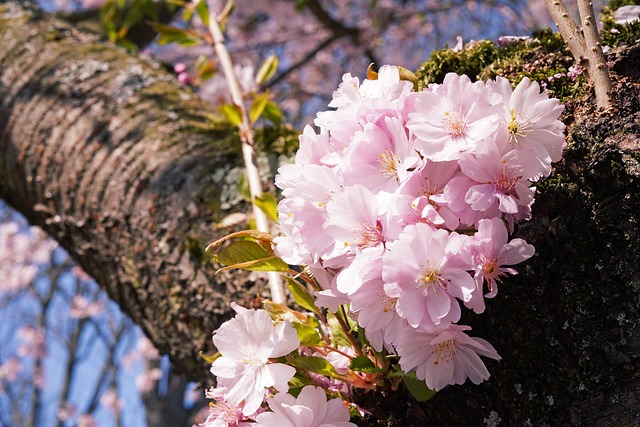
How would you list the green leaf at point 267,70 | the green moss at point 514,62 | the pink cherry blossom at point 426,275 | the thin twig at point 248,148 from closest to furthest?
1. the pink cherry blossom at point 426,275
2. the green moss at point 514,62
3. the thin twig at point 248,148
4. the green leaf at point 267,70

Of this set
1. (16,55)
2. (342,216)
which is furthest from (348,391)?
(16,55)

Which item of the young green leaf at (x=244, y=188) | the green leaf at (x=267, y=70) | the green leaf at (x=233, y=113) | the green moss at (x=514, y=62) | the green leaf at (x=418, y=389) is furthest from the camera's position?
the green leaf at (x=267, y=70)

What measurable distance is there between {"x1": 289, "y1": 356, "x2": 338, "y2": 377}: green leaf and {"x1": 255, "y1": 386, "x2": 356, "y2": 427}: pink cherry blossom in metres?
0.04

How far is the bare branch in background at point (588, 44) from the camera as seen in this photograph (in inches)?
27.4

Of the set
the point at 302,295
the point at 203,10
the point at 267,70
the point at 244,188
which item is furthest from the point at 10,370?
the point at 302,295

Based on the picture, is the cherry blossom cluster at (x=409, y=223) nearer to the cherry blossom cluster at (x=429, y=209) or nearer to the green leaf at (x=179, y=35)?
the cherry blossom cluster at (x=429, y=209)

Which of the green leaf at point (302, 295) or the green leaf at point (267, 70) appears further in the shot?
the green leaf at point (267, 70)

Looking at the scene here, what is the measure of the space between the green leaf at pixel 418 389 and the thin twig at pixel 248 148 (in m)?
0.33

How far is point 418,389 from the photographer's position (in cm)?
67

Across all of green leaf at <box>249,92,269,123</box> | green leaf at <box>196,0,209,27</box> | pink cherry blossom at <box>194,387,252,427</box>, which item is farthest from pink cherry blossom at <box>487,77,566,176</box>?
green leaf at <box>196,0,209,27</box>

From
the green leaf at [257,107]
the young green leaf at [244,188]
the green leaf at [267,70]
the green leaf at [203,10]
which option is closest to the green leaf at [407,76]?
the young green leaf at [244,188]

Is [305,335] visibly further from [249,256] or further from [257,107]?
[257,107]

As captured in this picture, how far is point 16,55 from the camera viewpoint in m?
1.75

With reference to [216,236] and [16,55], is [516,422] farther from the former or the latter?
[16,55]
